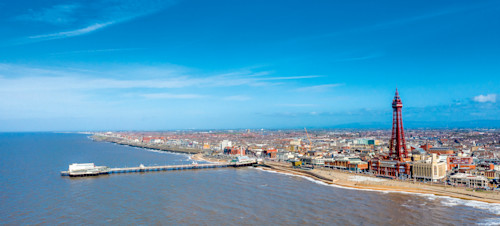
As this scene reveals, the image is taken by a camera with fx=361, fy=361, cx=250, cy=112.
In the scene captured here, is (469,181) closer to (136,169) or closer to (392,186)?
(392,186)

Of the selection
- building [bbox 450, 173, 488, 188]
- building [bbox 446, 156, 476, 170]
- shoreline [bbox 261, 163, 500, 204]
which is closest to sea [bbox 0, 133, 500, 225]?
shoreline [bbox 261, 163, 500, 204]

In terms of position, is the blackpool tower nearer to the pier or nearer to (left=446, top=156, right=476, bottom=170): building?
(left=446, top=156, right=476, bottom=170): building

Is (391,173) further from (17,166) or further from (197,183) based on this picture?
(17,166)

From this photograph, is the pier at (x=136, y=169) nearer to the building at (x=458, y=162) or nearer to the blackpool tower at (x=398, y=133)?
the blackpool tower at (x=398, y=133)

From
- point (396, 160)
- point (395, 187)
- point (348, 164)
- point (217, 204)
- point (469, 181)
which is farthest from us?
point (348, 164)

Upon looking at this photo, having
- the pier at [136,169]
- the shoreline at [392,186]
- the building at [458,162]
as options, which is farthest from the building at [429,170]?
the pier at [136,169]

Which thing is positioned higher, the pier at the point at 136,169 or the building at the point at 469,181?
the building at the point at 469,181

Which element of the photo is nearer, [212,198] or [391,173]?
[212,198]

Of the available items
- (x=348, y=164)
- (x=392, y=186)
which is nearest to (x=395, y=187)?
(x=392, y=186)

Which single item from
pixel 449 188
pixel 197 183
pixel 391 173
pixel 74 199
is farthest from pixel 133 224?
pixel 391 173
